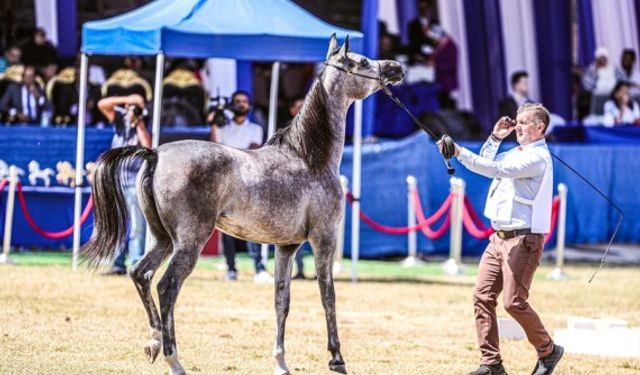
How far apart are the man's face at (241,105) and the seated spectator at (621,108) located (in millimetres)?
8155

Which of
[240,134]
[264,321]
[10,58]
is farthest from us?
[10,58]

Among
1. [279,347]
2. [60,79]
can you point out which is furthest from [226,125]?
[279,347]

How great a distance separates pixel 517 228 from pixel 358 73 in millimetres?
1748

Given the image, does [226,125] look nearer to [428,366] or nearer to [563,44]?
[428,366]

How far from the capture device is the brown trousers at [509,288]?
9.32 meters

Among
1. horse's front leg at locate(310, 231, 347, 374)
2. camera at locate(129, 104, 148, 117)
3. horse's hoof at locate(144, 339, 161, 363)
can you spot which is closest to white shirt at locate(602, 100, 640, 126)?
camera at locate(129, 104, 148, 117)

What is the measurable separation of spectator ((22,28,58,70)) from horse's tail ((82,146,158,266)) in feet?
40.6

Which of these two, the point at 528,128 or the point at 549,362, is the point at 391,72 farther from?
the point at 549,362

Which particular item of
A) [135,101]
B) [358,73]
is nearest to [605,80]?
[135,101]

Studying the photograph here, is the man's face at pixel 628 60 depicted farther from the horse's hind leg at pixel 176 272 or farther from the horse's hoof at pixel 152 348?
the horse's hoof at pixel 152 348

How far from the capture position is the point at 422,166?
63.0 feet

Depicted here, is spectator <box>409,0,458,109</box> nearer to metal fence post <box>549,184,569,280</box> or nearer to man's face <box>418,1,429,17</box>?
man's face <box>418,1,429,17</box>

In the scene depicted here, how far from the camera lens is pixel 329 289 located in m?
9.66

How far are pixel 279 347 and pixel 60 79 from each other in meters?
12.2
